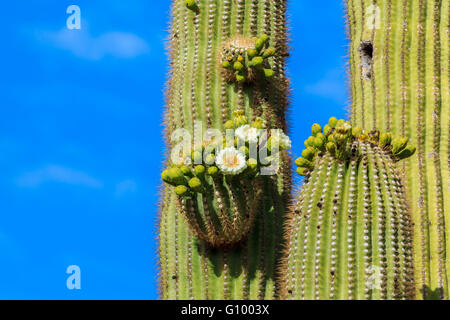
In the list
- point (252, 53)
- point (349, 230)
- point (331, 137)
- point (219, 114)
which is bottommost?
point (349, 230)

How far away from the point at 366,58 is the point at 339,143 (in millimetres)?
3227

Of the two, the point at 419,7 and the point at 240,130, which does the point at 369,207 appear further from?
the point at 419,7

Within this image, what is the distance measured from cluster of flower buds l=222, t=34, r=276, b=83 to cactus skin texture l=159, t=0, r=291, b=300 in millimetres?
106

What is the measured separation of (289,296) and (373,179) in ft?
3.86

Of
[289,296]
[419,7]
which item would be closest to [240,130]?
[289,296]

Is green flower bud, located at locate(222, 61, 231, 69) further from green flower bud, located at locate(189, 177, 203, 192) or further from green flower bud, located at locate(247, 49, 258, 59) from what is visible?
green flower bud, located at locate(189, 177, 203, 192)

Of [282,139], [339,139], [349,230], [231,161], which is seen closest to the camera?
[349,230]

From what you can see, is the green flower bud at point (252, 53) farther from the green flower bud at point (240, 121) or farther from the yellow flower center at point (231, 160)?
the yellow flower center at point (231, 160)

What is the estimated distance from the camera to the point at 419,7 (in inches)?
397

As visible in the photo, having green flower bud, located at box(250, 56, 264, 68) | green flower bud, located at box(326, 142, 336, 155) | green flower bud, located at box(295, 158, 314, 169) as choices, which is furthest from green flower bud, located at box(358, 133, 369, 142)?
green flower bud, located at box(250, 56, 264, 68)

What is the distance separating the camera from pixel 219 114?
8.61 metres

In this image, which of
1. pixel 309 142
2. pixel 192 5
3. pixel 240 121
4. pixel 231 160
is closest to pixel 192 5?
pixel 192 5

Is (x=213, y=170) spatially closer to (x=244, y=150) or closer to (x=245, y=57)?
(x=244, y=150)

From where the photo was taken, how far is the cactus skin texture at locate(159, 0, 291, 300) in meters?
8.14
